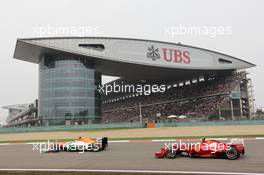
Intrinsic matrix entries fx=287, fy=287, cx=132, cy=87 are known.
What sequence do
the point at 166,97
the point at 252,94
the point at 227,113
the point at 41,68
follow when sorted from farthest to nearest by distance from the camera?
the point at 166,97 < the point at 252,94 < the point at 227,113 < the point at 41,68

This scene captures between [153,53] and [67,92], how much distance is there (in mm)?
22468

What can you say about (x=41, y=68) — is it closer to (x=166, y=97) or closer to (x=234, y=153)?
(x=166, y=97)

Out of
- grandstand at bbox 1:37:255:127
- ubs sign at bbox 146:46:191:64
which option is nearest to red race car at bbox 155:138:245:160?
grandstand at bbox 1:37:255:127

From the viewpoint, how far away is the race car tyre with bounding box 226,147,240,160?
41.8 feet

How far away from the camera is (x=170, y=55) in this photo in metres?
71.1

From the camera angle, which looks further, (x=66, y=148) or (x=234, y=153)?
(x=66, y=148)

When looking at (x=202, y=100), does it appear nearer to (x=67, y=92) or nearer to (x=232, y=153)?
(x=67, y=92)

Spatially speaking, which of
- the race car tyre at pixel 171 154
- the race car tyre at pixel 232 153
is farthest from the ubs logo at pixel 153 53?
the race car tyre at pixel 232 153

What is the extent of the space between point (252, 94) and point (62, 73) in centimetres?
5232

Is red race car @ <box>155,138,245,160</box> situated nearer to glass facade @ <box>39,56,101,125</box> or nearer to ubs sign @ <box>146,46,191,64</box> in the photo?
glass facade @ <box>39,56,101,125</box>

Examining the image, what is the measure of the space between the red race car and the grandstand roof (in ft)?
171

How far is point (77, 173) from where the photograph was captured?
1068cm

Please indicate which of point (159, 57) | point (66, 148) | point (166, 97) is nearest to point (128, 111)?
point (166, 97)

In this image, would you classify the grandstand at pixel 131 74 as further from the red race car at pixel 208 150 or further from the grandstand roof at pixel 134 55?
the red race car at pixel 208 150
